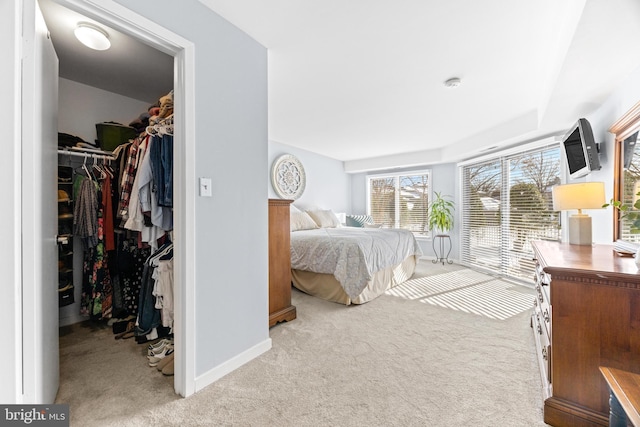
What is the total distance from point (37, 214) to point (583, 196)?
10.6 ft

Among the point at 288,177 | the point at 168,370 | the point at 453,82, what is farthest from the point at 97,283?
the point at 453,82

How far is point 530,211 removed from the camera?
384cm

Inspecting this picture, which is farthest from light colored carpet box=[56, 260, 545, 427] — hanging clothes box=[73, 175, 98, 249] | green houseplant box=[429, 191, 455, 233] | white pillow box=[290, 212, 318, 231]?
green houseplant box=[429, 191, 455, 233]

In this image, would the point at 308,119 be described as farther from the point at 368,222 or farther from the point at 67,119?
the point at 368,222

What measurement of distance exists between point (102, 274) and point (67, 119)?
1.51 m

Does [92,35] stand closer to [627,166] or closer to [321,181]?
[627,166]

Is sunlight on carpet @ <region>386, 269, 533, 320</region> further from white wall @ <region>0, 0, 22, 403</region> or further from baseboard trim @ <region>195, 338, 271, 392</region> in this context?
white wall @ <region>0, 0, 22, 403</region>

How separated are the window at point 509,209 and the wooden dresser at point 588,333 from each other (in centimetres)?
273

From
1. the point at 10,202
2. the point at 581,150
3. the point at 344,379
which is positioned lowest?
the point at 344,379

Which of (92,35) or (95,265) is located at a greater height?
(92,35)

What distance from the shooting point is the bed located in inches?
120

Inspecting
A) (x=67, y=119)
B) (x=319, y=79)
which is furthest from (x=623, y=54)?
(x=67, y=119)

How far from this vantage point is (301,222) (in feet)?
14.6

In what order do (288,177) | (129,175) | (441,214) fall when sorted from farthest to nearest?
(441,214)
(288,177)
(129,175)
